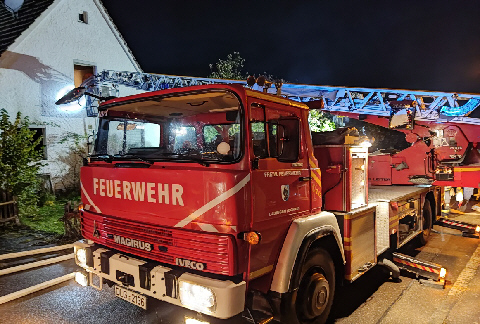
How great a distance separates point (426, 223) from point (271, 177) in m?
5.63

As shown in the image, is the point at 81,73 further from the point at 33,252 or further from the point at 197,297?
the point at 197,297

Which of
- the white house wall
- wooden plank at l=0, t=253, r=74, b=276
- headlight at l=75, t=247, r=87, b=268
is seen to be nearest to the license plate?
headlight at l=75, t=247, r=87, b=268

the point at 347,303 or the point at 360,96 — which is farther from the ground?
the point at 360,96

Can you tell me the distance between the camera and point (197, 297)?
266 centimetres

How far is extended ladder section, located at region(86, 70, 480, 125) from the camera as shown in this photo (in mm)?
9078

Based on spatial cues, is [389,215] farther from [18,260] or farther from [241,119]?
[18,260]

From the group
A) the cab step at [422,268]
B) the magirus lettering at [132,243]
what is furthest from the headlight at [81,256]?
the cab step at [422,268]

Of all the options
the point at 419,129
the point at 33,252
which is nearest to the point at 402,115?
the point at 419,129

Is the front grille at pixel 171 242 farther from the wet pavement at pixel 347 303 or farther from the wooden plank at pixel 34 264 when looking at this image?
the wooden plank at pixel 34 264

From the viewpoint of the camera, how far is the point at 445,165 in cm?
802

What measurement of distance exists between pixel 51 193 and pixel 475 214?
1303 centimetres

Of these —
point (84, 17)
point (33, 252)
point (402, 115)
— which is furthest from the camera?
point (84, 17)

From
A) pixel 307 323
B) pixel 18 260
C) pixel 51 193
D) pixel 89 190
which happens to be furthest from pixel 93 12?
pixel 307 323

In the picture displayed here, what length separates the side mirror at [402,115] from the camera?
7762 mm
